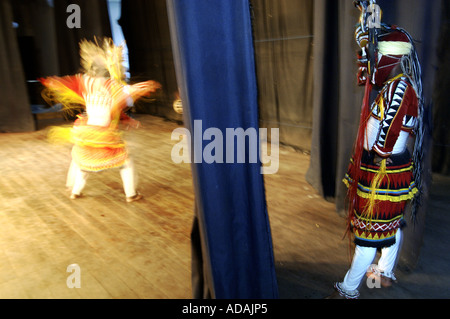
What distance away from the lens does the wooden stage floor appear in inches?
82.2

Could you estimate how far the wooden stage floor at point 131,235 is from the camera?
2.09 metres

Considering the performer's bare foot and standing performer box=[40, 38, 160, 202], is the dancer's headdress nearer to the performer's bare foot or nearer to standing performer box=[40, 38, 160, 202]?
standing performer box=[40, 38, 160, 202]

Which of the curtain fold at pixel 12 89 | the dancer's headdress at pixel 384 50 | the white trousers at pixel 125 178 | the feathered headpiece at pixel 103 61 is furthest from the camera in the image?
the curtain fold at pixel 12 89

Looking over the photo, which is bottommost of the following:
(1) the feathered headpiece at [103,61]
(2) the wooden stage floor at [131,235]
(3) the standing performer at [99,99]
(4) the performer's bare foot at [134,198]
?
(2) the wooden stage floor at [131,235]

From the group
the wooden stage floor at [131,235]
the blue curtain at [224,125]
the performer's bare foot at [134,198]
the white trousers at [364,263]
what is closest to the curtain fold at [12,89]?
the wooden stage floor at [131,235]

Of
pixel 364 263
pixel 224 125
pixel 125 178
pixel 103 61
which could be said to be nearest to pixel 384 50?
pixel 224 125

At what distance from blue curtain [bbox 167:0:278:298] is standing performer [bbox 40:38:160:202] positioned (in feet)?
5.56

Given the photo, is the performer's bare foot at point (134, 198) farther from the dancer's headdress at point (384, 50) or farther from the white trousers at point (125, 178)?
the dancer's headdress at point (384, 50)

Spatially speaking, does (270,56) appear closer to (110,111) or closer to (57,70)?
(110,111)

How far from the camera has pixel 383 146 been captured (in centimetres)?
157

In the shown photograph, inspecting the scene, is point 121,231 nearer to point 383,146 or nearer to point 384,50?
point 383,146

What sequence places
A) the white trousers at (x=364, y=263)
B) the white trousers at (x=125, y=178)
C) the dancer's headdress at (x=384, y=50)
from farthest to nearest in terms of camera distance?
the white trousers at (x=125, y=178) → the white trousers at (x=364, y=263) → the dancer's headdress at (x=384, y=50)

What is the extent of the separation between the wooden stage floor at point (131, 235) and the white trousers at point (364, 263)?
0.16 m
